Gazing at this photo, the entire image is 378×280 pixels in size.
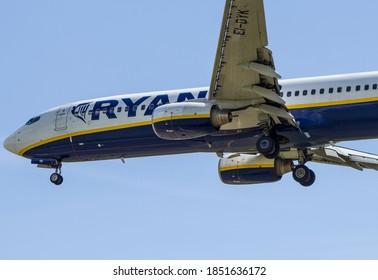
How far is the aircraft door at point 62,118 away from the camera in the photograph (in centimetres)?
4388

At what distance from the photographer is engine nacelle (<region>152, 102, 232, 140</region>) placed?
3809 centimetres

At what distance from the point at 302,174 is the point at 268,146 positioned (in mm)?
3803

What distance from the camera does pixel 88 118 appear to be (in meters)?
43.2

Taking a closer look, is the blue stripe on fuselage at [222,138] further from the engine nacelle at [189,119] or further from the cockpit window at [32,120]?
the engine nacelle at [189,119]

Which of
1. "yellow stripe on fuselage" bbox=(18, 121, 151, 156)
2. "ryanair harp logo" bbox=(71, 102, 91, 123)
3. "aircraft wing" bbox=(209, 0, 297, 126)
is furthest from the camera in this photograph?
"ryanair harp logo" bbox=(71, 102, 91, 123)

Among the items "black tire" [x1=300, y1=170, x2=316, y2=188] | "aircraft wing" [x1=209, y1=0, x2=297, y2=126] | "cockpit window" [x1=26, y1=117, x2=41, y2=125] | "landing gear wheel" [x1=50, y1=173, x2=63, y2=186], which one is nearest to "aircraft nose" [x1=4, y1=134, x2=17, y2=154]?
"cockpit window" [x1=26, y1=117, x2=41, y2=125]

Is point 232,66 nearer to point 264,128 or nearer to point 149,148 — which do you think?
point 264,128

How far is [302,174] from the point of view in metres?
42.4

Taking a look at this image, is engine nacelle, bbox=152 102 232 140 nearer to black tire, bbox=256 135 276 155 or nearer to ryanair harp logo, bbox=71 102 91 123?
black tire, bbox=256 135 276 155

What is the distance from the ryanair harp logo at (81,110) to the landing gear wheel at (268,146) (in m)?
7.66

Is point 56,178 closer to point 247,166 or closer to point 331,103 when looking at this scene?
point 247,166

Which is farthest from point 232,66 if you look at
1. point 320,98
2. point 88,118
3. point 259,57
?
point 88,118

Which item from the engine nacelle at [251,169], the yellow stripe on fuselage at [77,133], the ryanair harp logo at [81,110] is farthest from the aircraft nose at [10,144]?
the engine nacelle at [251,169]

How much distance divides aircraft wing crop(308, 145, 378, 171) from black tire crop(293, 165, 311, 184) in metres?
1.45
